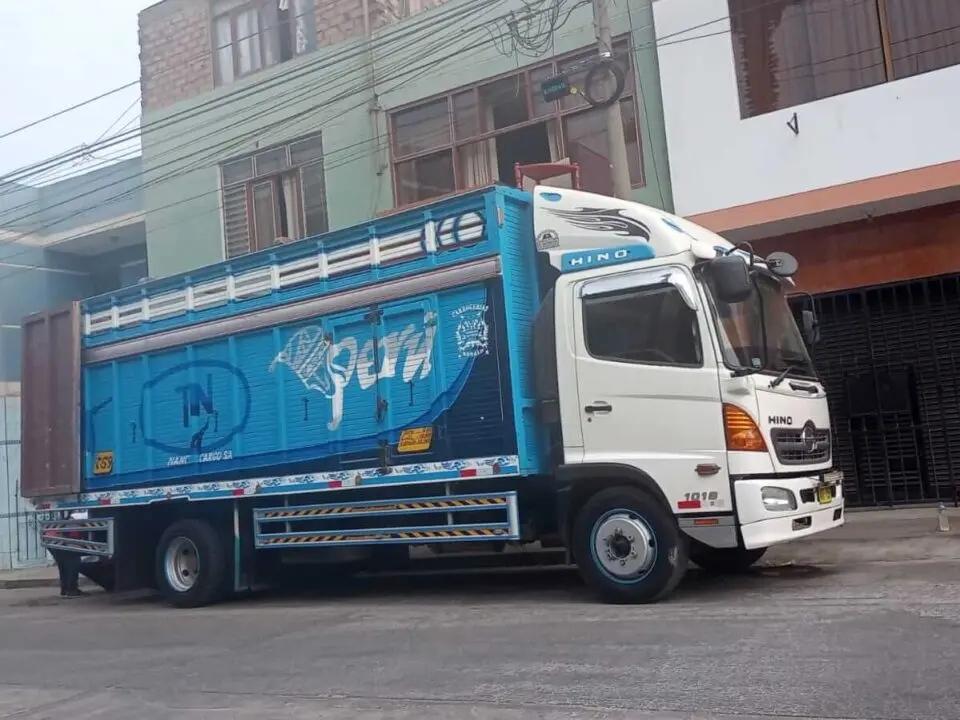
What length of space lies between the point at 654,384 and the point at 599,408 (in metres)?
0.49

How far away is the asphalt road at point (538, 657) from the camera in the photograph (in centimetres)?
504

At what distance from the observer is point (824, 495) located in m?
8.15

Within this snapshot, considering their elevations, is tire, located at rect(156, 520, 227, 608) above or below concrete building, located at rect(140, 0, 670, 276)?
below

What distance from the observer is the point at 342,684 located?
599 cm

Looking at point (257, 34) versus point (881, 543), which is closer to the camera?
point (881, 543)

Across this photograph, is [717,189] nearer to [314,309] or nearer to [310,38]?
[314,309]

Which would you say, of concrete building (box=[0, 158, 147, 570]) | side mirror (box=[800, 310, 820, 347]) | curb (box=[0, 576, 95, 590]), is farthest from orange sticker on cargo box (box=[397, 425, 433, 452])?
concrete building (box=[0, 158, 147, 570])

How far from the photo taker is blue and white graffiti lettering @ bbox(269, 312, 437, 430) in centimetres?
891

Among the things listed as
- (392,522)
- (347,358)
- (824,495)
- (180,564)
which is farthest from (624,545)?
(180,564)

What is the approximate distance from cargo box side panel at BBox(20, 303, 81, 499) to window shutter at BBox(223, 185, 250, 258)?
231 inches

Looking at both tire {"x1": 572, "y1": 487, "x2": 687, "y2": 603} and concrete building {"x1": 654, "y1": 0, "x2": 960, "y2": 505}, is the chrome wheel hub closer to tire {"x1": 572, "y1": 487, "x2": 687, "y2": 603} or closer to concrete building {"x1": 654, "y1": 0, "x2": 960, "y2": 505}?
tire {"x1": 572, "y1": 487, "x2": 687, "y2": 603}

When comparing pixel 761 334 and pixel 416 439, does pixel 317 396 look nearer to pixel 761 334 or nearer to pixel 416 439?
pixel 416 439

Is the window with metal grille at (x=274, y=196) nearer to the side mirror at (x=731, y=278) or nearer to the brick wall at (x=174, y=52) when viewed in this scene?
the brick wall at (x=174, y=52)

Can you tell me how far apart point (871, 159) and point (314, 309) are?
6.91m
